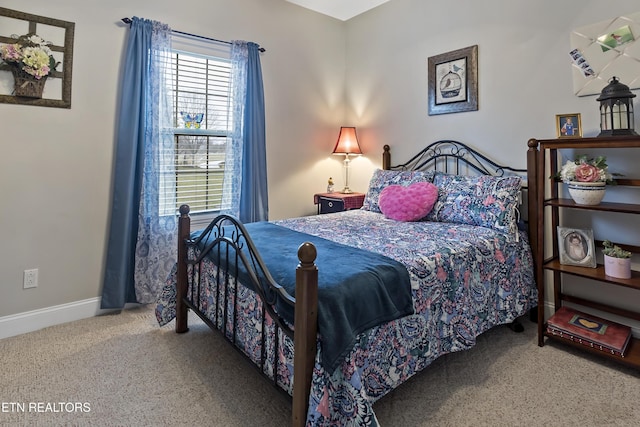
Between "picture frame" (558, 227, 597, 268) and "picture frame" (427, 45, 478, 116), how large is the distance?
124 cm

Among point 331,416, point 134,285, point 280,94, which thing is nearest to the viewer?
point 331,416

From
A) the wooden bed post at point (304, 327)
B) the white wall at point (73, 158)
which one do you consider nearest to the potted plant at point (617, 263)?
the wooden bed post at point (304, 327)

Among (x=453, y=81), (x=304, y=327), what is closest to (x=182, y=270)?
(x=304, y=327)

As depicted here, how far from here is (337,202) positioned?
3666 millimetres

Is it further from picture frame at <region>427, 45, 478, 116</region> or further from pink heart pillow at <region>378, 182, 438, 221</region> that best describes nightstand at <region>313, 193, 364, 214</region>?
picture frame at <region>427, 45, 478, 116</region>

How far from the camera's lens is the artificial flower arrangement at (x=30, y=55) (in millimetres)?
2250

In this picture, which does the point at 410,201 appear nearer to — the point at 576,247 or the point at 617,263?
the point at 576,247

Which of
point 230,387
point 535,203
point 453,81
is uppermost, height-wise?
point 453,81

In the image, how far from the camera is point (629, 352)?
2.06 meters

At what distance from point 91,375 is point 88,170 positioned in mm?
1436

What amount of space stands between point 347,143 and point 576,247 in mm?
2310

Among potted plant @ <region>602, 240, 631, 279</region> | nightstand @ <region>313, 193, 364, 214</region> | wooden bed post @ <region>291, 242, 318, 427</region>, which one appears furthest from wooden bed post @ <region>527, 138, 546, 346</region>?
wooden bed post @ <region>291, 242, 318, 427</region>

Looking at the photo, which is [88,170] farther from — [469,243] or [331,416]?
[469,243]

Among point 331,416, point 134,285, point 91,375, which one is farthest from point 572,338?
point 134,285
